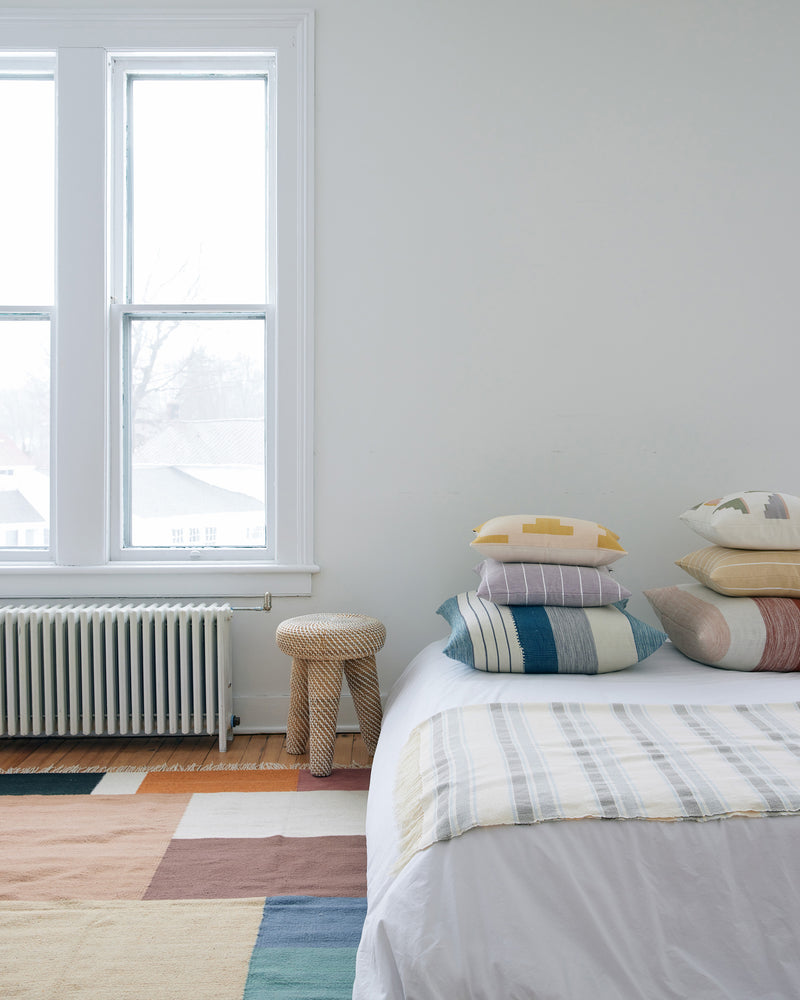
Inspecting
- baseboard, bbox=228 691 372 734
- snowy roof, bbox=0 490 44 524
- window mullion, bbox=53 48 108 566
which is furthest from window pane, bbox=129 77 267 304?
baseboard, bbox=228 691 372 734

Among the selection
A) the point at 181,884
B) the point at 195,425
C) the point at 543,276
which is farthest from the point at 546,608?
the point at 195,425

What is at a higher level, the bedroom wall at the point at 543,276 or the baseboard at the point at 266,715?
the bedroom wall at the point at 543,276

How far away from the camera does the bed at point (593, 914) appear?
1.12 meters

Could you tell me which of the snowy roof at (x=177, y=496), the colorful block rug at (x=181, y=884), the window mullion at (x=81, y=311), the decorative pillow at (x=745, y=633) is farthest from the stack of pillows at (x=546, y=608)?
the window mullion at (x=81, y=311)

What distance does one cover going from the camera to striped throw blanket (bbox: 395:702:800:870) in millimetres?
1227

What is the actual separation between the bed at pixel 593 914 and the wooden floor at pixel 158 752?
4.51 ft

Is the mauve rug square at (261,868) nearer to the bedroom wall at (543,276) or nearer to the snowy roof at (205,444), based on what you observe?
the bedroom wall at (543,276)

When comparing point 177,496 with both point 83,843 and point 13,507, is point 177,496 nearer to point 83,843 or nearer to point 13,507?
point 13,507

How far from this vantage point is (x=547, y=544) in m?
2.26

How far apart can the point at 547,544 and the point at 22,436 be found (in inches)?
81.9

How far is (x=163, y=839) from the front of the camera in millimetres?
1983

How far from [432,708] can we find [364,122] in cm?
216

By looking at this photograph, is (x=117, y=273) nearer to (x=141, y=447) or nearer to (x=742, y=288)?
(x=141, y=447)

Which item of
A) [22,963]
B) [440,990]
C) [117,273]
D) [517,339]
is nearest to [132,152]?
[117,273]
